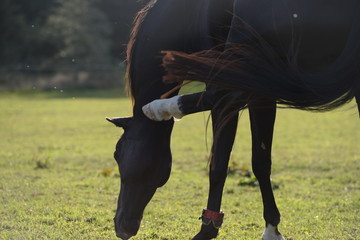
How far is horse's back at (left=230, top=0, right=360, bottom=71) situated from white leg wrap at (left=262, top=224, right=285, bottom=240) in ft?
5.30

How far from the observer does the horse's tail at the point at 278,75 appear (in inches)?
139

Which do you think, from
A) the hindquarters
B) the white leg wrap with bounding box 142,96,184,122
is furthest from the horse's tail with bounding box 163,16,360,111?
the white leg wrap with bounding box 142,96,184,122

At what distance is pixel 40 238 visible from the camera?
190 inches

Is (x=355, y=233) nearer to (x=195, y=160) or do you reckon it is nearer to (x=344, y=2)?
(x=344, y=2)

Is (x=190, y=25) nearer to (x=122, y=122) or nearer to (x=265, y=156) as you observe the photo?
(x=122, y=122)

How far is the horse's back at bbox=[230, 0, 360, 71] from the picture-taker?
364 centimetres

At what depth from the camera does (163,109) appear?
12.5 ft

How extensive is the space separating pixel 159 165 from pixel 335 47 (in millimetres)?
1449

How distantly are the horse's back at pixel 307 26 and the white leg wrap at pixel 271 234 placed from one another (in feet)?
5.30

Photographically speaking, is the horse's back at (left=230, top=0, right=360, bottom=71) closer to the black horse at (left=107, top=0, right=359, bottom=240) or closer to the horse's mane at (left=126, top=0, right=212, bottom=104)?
the black horse at (left=107, top=0, right=359, bottom=240)

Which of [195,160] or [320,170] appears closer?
[320,170]

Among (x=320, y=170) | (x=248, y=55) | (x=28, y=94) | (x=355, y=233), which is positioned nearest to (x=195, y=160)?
(x=320, y=170)

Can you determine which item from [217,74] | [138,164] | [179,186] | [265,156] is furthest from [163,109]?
[179,186]

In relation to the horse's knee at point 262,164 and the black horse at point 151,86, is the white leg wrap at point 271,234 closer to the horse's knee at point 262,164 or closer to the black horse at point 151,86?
the horse's knee at point 262,164
